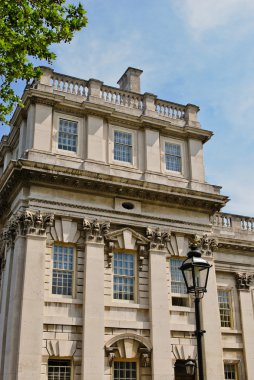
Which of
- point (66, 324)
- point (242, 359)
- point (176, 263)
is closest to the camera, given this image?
point (66, 324)

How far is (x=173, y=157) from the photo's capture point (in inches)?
1127

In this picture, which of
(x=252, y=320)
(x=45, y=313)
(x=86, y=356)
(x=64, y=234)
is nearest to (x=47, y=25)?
(x=64, y=234)

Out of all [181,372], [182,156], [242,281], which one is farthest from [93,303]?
[242,281]

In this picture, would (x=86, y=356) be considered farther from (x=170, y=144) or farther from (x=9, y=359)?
(x=170, y=144)

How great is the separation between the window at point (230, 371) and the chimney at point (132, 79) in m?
16.1

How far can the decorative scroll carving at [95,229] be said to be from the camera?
24.2m

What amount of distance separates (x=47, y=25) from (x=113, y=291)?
12.3 metres

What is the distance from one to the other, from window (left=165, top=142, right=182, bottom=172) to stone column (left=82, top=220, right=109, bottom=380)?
5790 millimetres

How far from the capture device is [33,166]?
23.6 metres

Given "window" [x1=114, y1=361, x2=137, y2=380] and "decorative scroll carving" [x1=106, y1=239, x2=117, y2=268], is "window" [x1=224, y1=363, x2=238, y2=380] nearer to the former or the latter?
"window" [x1=114, y1=361, x2=137, y2=380]

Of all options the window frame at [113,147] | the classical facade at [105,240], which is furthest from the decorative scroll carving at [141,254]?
the window frame at [113,147]

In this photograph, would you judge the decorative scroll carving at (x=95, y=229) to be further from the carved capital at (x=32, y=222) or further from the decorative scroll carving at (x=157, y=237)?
the decorative scroll carving at (x=157, y=237)

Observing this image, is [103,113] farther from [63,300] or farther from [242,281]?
[242,281]

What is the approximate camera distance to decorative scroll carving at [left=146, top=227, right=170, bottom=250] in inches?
1006
